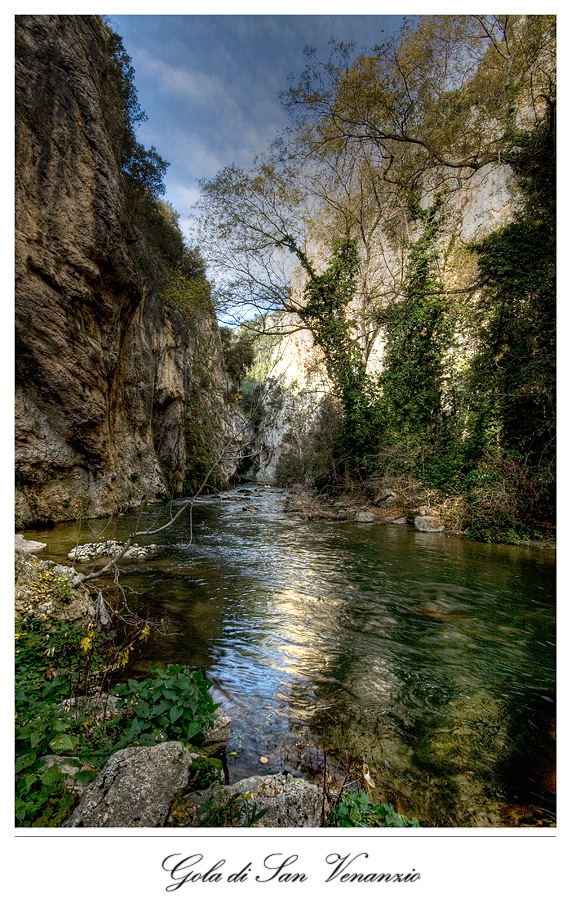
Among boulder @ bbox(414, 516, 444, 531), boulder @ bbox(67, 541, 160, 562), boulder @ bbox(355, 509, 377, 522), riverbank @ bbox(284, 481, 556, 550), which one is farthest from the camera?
boulder @ bbox(355, 509, 377, 522)

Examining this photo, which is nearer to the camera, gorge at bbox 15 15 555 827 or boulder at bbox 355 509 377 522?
gorge at bbox 15 15 555 827

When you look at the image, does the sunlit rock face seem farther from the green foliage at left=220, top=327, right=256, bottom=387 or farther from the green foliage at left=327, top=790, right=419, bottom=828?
the green foliage at left=220, top=327, right=256, bottom=387

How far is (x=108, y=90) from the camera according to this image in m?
10.5

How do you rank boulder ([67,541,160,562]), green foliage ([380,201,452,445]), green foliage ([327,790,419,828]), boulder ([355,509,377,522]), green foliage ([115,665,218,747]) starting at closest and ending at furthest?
green foliage ([327,790,419,828]) → green foliage ([115,665,218,747]) → boulder ([67,541,160,562]) → boulder ([355,509,377,522]) → green foliage ([380,201,452,445])

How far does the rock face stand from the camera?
8.23m

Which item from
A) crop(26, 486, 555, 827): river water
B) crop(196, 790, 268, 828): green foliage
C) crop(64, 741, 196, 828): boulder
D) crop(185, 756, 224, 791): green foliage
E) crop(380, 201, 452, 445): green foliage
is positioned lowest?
crop(26, 486, 555, 827): river water

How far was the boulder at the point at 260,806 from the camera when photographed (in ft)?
5.16

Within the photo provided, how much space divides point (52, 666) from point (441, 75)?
1807cm

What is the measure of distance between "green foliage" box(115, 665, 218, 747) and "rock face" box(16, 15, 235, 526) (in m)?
8.02

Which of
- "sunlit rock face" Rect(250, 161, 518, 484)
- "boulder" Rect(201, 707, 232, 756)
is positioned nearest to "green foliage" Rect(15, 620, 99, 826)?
"boulder" Rect(201, 707, 232, 756)

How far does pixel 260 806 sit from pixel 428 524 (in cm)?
1033

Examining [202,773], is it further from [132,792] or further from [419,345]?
[419,345]
